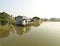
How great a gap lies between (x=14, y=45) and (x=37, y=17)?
121ft

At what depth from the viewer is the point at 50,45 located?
8.51 metres

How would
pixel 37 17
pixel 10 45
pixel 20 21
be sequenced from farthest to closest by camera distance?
1. pixel 37 17
2. pixel 20 21
3. pixel 10 45

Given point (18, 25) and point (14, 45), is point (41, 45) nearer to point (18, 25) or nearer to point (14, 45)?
point (14, 45)

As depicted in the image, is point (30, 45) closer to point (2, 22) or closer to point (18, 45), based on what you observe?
point (18, 45)

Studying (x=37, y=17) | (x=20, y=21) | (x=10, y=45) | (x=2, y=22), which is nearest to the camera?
(x=10, y=45)

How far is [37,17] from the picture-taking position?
45094mm

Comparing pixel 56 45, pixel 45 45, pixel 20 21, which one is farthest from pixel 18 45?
pixel 20 21

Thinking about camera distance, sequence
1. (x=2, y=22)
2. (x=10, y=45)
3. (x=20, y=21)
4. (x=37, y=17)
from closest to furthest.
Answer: (x=10, y=45) < (x=2, y=22) < (x=20, y=21) < (x=37, y=17)

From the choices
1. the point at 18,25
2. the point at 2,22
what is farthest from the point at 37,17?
the point at 2,22

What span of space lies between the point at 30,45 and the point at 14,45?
0.96 meters

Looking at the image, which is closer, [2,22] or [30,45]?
[30,45]

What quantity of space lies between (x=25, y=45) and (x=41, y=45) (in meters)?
0.97

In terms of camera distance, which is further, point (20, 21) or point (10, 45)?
Answer: point (20, 21)

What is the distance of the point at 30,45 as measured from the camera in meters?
8.42
